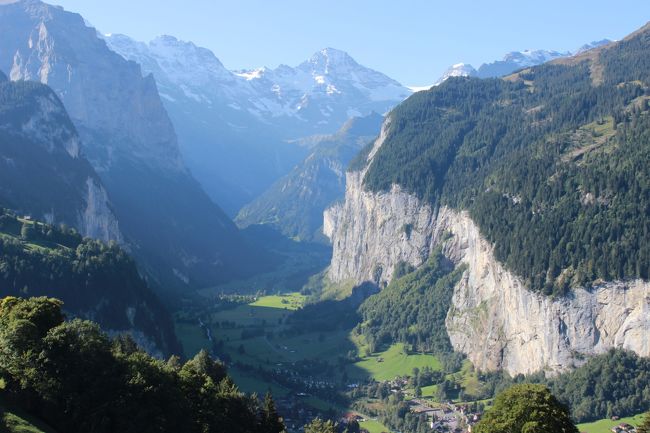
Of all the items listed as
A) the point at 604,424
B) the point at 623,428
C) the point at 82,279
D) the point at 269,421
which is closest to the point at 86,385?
the point at 269,421

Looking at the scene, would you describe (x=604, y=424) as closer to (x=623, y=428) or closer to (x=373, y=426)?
(x=623, y=428)

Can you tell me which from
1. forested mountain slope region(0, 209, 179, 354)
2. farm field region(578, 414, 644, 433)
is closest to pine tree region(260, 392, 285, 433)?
forested mountain slope region(0, 209, 179, 354)

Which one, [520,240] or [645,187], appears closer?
[645,187]

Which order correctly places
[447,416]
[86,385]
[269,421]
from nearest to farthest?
[86,385] < [269,421] < [447,416]

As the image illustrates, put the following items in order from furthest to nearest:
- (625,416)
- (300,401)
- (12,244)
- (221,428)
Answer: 1. (300,401)
2. (12,244)
3. (625,416)
4. (221,428)

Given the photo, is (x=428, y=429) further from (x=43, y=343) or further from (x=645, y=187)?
(x=43, y=343)

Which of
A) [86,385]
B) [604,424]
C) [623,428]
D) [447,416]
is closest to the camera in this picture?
[86,385]

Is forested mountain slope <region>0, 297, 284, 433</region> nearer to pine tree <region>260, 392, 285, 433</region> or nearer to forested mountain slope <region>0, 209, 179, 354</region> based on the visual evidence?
pine tree <region>260, 392, 285, 433</region>

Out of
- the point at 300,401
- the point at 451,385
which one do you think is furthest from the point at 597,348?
the point at 300,401

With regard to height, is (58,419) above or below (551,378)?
above
